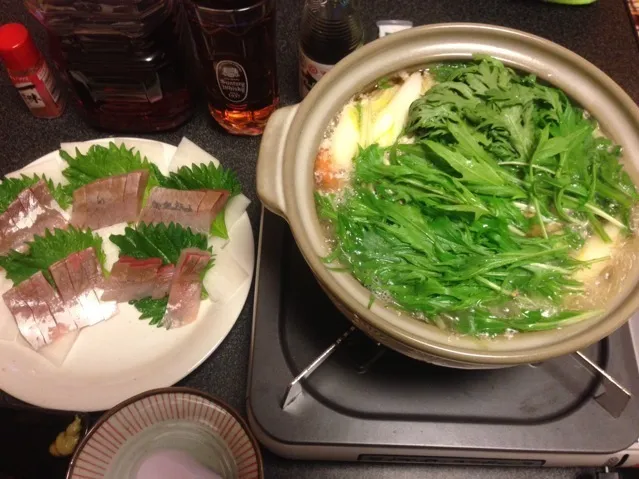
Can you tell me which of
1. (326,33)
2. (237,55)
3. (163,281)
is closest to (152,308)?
(163,281)

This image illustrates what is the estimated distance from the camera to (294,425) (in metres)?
0.86

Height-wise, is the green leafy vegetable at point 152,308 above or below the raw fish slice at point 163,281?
below

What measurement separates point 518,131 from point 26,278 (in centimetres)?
93

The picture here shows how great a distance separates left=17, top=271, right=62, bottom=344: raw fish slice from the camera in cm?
100

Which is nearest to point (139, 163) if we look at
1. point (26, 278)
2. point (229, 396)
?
point (26, 278)

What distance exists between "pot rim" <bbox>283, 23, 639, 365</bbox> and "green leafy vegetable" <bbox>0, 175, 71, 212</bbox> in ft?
2.15

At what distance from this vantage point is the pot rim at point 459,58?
2.03ft

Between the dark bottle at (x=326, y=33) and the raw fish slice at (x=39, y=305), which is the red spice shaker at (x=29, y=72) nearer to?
the raw fish slice at (x=39, y=305)

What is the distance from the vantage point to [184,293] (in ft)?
3.33

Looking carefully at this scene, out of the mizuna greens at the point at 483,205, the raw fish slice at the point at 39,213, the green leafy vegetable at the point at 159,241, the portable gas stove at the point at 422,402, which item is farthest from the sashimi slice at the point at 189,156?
the mizuna greens at the point at 483,205

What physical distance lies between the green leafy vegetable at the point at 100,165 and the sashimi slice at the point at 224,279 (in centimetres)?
25

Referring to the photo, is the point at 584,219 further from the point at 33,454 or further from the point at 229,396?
the point at 33,454

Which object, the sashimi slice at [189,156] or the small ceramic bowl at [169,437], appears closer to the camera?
the small ceramic bowl at [169,437]

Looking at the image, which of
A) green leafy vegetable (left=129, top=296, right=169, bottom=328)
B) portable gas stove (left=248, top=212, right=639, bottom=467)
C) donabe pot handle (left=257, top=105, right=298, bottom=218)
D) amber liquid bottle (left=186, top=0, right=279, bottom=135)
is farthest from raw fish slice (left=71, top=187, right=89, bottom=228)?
donabe pot handle (left=257, top=105, right=298, bottom=218)
